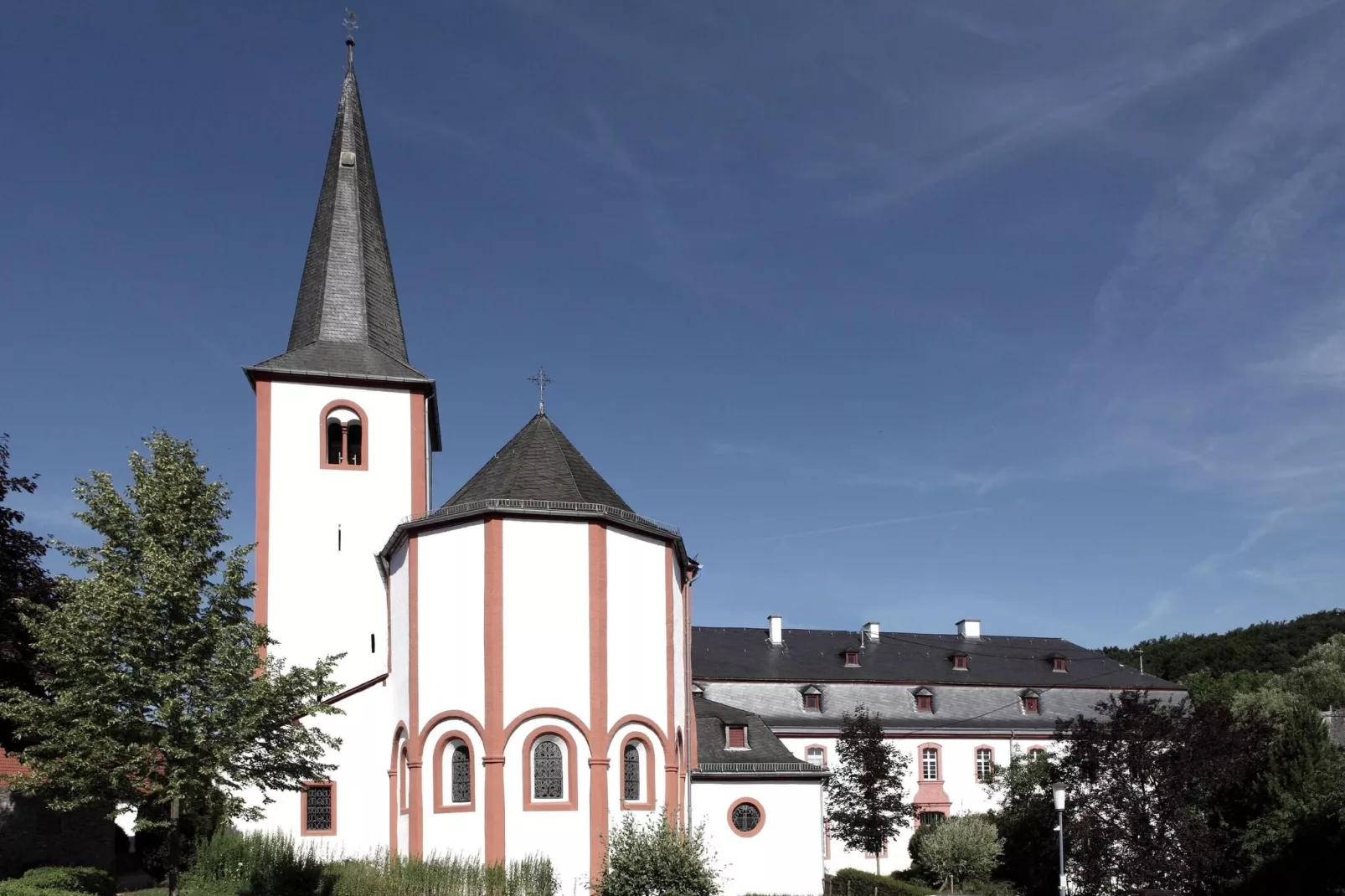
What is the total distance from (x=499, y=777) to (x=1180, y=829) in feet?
53.2

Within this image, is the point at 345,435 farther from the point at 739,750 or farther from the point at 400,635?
the point at 739,750

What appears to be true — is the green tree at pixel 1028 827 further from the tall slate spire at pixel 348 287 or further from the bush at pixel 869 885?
the tall slate spire at pixel 348 287

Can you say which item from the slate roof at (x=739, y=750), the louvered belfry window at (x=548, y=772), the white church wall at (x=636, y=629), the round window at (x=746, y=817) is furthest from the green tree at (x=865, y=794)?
the louvered belfry window at (x=548, y=772)

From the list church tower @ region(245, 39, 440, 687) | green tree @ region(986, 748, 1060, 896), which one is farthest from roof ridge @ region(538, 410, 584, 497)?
green tree @ region(986, 748, 1060, 896)

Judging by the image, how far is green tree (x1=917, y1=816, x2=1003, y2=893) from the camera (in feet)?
115

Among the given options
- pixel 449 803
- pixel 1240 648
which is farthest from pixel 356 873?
pixel 1240 648

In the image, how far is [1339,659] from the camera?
70.8m

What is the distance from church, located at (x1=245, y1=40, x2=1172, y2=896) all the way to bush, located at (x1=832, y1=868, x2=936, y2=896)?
3288mm

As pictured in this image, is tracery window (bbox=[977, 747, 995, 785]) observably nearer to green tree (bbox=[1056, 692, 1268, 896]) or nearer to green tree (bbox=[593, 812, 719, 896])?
green tree (bbox=[1056, 692, 1268, 896])

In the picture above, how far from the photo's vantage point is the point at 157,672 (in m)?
19.0

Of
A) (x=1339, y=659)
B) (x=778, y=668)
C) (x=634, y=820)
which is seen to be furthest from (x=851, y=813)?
(x=1339, y=659)

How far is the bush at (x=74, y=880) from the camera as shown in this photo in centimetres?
1975

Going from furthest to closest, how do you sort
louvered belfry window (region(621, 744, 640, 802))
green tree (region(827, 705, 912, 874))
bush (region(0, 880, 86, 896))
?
green tree (region(827, 705, 912, 874)) → louvered belfry window (region(621, 744, 640, 802)) → bush (region(0, 880, 86, 896))

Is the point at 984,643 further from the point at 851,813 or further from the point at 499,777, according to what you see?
the point at 499,777
